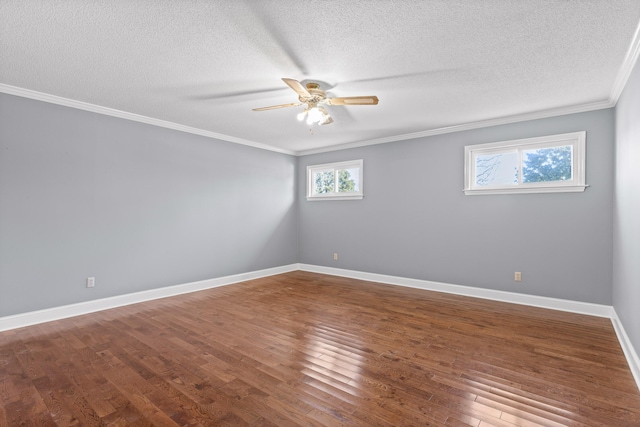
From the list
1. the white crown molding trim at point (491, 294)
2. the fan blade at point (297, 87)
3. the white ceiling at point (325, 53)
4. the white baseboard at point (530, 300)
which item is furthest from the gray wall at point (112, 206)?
Result: the fan blade at point (297, 87)

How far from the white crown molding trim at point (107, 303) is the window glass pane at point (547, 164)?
15.1ft

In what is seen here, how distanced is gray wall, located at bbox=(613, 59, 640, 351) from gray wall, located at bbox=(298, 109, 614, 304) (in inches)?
11.5

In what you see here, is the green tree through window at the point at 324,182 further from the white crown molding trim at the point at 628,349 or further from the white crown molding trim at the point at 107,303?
the white crown molding trim at the point at 628,349

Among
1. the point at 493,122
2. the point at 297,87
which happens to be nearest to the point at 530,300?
the point at 493,122

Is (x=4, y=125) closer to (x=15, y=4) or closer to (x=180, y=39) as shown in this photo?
(x=15, y=4)

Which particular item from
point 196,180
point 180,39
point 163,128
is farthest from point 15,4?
point 196,180

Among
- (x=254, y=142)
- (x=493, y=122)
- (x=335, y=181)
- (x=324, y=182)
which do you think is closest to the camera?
(x=493, y=122)

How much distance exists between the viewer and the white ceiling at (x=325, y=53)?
76.9 inches

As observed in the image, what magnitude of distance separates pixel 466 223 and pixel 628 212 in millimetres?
1921

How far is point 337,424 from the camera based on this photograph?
170 cm

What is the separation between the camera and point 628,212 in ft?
8.66

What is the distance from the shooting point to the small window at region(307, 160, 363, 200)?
18.8ft

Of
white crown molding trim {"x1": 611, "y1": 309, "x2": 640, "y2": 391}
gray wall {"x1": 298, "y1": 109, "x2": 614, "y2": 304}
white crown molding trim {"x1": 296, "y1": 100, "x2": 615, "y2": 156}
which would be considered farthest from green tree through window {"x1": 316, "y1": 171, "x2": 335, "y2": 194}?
white crown molding trim {"x1": 611, "y1": 309, "x2": 640, "y2": 391}

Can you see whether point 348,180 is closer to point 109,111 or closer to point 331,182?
point 331,182
